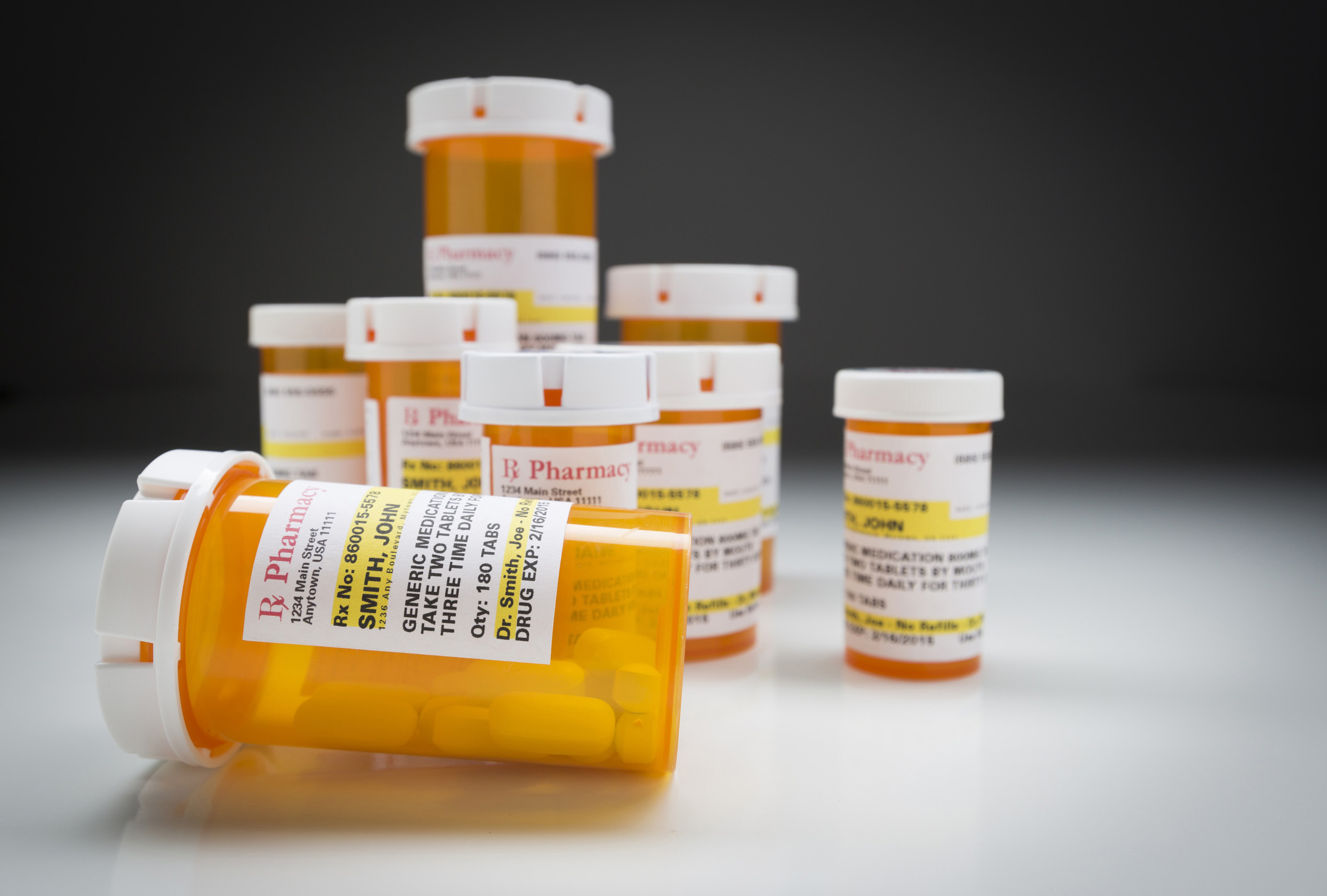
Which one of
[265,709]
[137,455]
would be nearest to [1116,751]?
[265,709]

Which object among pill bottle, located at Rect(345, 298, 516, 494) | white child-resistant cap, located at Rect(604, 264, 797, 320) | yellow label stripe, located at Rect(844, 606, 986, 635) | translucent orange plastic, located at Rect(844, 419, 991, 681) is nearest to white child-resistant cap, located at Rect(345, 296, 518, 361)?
pill bottle, located at Rect(345, 298, 516, 494)

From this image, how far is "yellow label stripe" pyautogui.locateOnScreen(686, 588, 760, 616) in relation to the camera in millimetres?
1409

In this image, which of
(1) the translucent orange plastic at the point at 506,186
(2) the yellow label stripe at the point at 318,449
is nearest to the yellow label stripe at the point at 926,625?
(1) the translucent orange plastic at the point at 506,186

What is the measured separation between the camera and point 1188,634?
1518 mm

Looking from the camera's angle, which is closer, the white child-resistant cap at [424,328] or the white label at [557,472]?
the white label at [557,472]

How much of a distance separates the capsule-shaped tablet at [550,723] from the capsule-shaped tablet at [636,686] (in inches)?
0.6

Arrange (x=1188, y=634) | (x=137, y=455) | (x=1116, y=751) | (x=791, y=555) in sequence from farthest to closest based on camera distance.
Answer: (x=137, y=455)
(x=791, y=555)
(x=1188, y=634)
(x=1116, y=751)

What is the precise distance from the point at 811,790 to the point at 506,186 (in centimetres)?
90

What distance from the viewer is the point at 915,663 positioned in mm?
1323

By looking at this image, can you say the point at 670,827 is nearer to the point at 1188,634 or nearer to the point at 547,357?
the point at 547,357

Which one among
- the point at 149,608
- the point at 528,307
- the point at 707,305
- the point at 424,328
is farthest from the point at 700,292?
the point at 149,608

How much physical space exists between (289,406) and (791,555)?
892mm

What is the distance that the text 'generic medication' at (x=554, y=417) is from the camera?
1.16m

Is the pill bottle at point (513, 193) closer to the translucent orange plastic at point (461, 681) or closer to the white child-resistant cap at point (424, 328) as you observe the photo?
the white child-resistant cap at point (424, 328)
